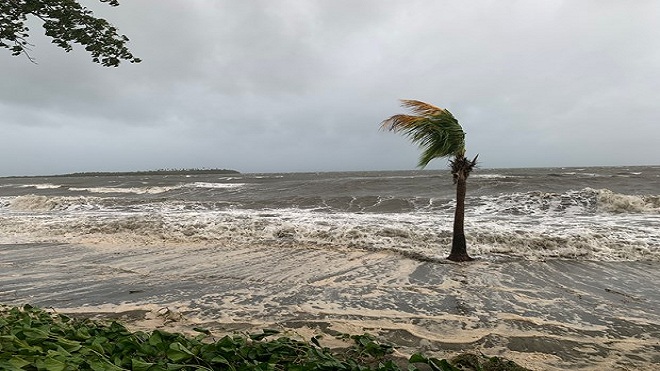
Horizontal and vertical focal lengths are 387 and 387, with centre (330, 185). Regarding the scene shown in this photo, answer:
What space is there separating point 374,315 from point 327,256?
410 cm

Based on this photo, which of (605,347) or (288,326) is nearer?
(605,347)

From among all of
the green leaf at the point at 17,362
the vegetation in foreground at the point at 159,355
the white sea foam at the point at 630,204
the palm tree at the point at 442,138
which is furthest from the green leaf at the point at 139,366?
the white sea foam at the point at 630,204

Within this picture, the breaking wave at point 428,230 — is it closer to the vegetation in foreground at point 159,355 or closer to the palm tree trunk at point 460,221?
the palm tree trunk at point 460,221

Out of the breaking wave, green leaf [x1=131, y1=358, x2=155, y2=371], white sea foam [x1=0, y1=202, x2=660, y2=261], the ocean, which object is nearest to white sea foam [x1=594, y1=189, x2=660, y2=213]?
the breaking wave

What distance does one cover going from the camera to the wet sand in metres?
4.36

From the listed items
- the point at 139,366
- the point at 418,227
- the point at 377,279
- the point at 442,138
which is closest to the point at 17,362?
the point at 139,366

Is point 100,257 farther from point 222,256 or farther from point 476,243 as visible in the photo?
point 476,243

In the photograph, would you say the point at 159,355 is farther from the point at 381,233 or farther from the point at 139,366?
the point at 381,233

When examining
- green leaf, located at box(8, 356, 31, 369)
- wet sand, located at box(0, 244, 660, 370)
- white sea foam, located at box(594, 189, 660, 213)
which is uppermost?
green leaf, located at box(8, 356, 31, 369)

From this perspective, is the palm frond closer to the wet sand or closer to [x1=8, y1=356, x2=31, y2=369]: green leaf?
the wet sand

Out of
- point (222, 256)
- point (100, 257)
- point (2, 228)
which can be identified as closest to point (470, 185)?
point (222, 256)

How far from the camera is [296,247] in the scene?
1050 centimetres

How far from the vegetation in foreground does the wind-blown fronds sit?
542 centimetres

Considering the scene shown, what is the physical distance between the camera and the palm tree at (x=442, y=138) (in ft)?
27.2
